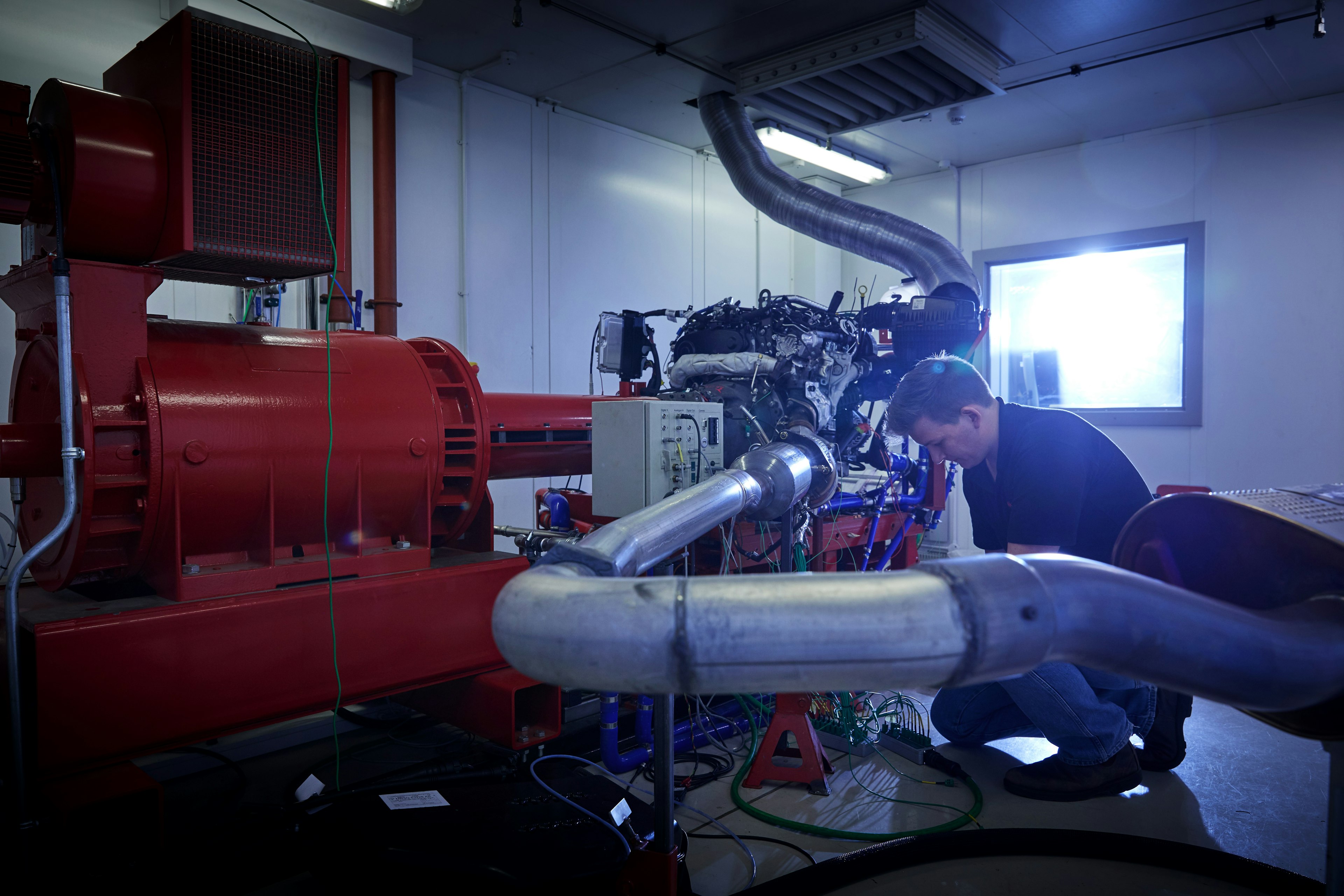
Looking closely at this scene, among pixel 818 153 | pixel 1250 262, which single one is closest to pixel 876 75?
pixel 818 153

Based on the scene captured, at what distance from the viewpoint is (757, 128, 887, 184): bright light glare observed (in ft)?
18.7

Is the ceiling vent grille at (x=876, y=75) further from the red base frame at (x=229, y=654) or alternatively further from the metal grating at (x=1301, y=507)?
the metal grating at (x=1301, y=507)

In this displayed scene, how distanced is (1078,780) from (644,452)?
184 centimetres

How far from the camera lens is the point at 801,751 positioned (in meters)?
2.81

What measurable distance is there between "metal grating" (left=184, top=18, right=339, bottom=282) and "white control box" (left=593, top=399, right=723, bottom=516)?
1092 millimetres

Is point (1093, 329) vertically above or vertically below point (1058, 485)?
above

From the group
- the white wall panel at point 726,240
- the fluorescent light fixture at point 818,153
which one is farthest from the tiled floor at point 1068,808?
the white wall panel at point 726,240

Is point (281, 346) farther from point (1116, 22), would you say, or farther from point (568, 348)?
point (1116, 22)

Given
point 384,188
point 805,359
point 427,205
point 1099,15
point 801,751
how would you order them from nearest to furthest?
point 801,751 → point 805,359 → point 1099,15 → point 384,188 → point 427,205

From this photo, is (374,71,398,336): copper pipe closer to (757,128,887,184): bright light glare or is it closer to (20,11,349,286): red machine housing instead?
(20,11,349,286): red machine housing

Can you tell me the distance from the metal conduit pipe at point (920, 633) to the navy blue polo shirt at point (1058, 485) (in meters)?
1.47

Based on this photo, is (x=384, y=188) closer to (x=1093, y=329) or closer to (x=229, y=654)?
(x=229, y=654)

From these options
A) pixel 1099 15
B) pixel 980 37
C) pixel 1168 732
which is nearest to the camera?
pixel 1168 732

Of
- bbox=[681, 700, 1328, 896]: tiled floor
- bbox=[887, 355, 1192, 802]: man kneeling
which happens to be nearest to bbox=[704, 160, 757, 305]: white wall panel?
bbox=[887, 355, 1192, 802]: man kneeling
